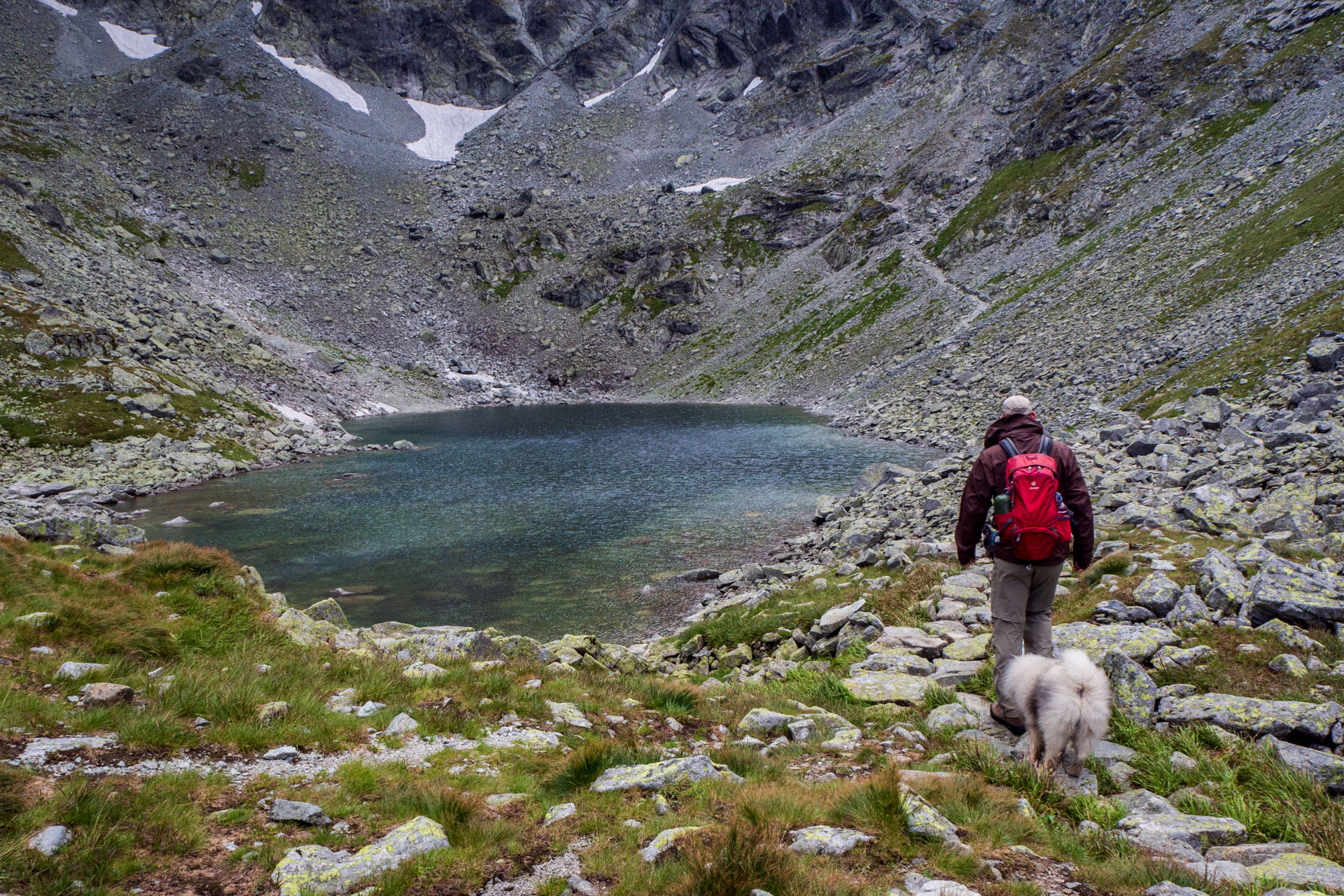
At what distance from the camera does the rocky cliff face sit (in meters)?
51.3

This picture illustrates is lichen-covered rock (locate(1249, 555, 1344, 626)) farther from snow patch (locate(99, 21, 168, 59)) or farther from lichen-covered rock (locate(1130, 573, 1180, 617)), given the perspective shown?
snow patch (locate(99, 21, 168, 59))

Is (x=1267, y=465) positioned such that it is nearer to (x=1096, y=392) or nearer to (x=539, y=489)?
(x=1096, y=392)

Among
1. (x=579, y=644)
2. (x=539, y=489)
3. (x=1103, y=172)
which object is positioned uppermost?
(x=1103, y=172)

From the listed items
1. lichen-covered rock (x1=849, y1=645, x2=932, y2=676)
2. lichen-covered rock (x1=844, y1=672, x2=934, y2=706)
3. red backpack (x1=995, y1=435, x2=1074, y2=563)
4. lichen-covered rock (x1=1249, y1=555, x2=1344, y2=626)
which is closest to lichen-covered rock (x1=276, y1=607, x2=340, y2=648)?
lichen-covered rock (x1=844, y1=672, x2=934, y2=706)

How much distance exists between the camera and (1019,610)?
301 inches

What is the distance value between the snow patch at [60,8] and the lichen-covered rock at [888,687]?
222856 mm

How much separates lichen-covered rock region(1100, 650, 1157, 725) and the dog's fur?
4.24ft

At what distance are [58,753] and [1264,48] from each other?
111473 mm

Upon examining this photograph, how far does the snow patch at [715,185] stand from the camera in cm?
13750

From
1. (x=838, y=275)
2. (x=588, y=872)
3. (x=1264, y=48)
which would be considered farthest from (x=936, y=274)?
(x=588, y=872)

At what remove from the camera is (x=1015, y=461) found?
7.25 meters

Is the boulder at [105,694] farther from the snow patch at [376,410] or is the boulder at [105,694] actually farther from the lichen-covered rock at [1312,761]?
the snow patch at [376,410]

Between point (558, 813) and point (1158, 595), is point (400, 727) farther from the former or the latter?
point (1158, 595)

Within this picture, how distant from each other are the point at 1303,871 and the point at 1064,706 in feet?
6.27
